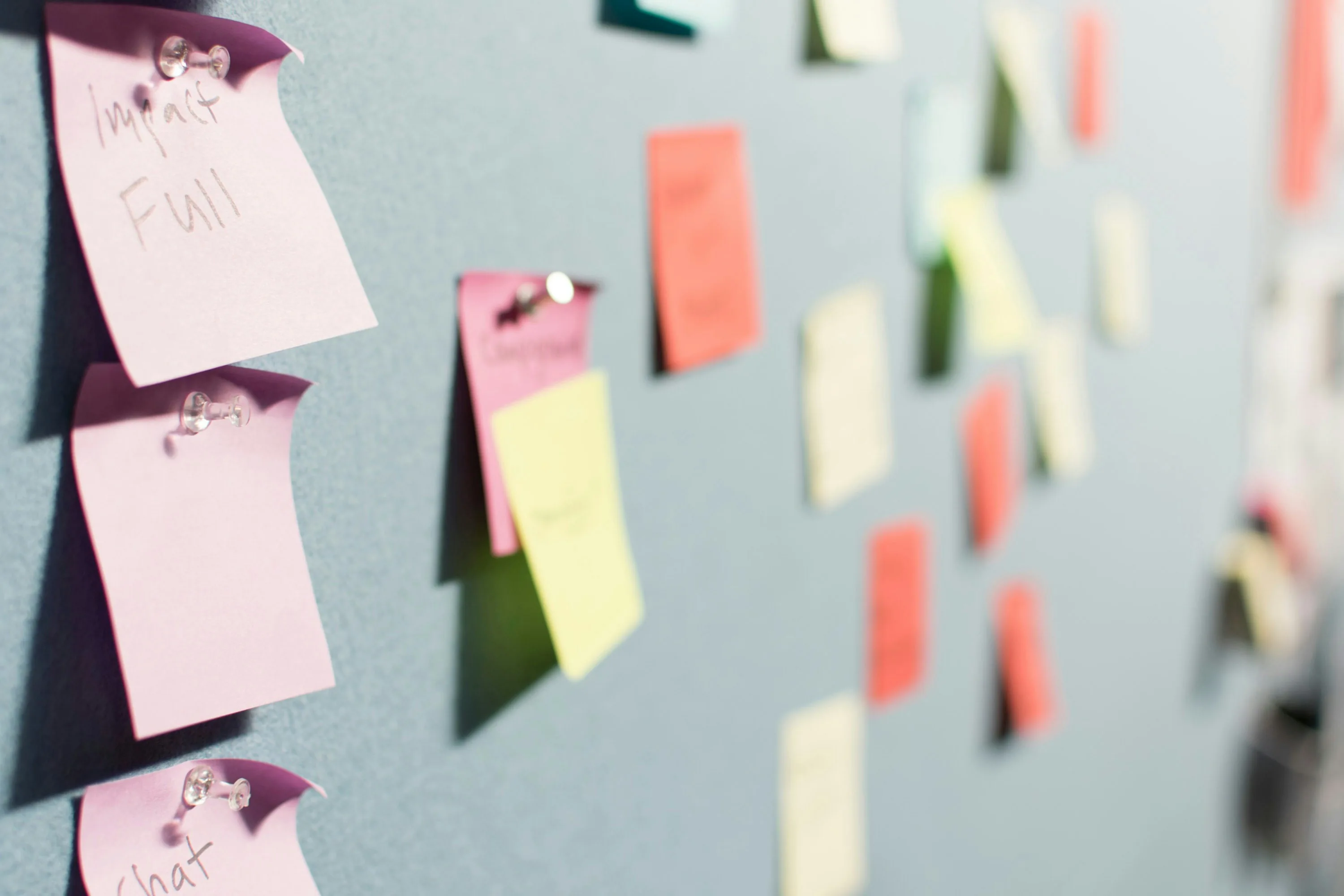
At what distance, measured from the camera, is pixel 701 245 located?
433 mm

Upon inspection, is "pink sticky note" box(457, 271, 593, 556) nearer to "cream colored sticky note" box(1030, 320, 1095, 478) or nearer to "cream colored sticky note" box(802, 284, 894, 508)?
"cream colored sticky note" box(802, 284, 894, 508)

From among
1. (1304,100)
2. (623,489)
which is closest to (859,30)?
(623,489)

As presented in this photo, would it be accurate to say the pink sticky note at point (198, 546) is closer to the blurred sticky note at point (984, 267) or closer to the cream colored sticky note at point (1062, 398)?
the blurred sticky note at point (984, 267)

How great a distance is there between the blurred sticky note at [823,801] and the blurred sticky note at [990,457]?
16cm

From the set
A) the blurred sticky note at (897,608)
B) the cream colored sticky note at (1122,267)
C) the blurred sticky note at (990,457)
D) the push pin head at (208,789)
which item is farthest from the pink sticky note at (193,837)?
the cream colored sticky note at (1122,267)

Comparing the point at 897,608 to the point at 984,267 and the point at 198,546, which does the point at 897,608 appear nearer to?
the point at 984,267

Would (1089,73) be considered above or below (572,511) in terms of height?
above

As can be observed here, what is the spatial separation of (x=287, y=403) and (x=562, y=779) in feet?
0.63

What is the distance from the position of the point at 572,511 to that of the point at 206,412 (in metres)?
0.14

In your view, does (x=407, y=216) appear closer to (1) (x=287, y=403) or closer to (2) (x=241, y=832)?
(1) (x=287, y=403)

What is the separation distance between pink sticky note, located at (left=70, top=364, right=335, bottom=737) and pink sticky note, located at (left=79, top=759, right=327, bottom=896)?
20mm

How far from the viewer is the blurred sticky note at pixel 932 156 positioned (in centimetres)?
57

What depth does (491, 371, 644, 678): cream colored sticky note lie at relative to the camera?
1.17 feet

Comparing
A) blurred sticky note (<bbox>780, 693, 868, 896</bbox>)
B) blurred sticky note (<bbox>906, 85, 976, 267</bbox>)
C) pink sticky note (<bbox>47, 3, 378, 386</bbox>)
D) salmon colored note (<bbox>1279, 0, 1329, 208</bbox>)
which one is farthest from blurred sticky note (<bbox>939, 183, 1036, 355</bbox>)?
salmon colored note (<bbox>1279, 0, 1329, 208</bbox>)
